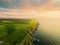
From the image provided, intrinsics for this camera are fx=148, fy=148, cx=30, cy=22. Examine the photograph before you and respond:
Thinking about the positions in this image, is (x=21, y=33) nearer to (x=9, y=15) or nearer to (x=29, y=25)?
(x=29, y=25)

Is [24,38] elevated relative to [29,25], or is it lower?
lower

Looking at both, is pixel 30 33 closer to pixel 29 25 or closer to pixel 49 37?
pixel 29 25

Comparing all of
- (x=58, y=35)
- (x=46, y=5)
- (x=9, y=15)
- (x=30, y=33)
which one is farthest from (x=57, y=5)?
(x=9, y=15)

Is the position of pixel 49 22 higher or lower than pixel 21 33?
higher

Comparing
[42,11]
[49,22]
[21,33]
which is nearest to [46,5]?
[42,11]

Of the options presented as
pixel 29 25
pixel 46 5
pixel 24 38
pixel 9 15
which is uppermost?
pixel 46 5
